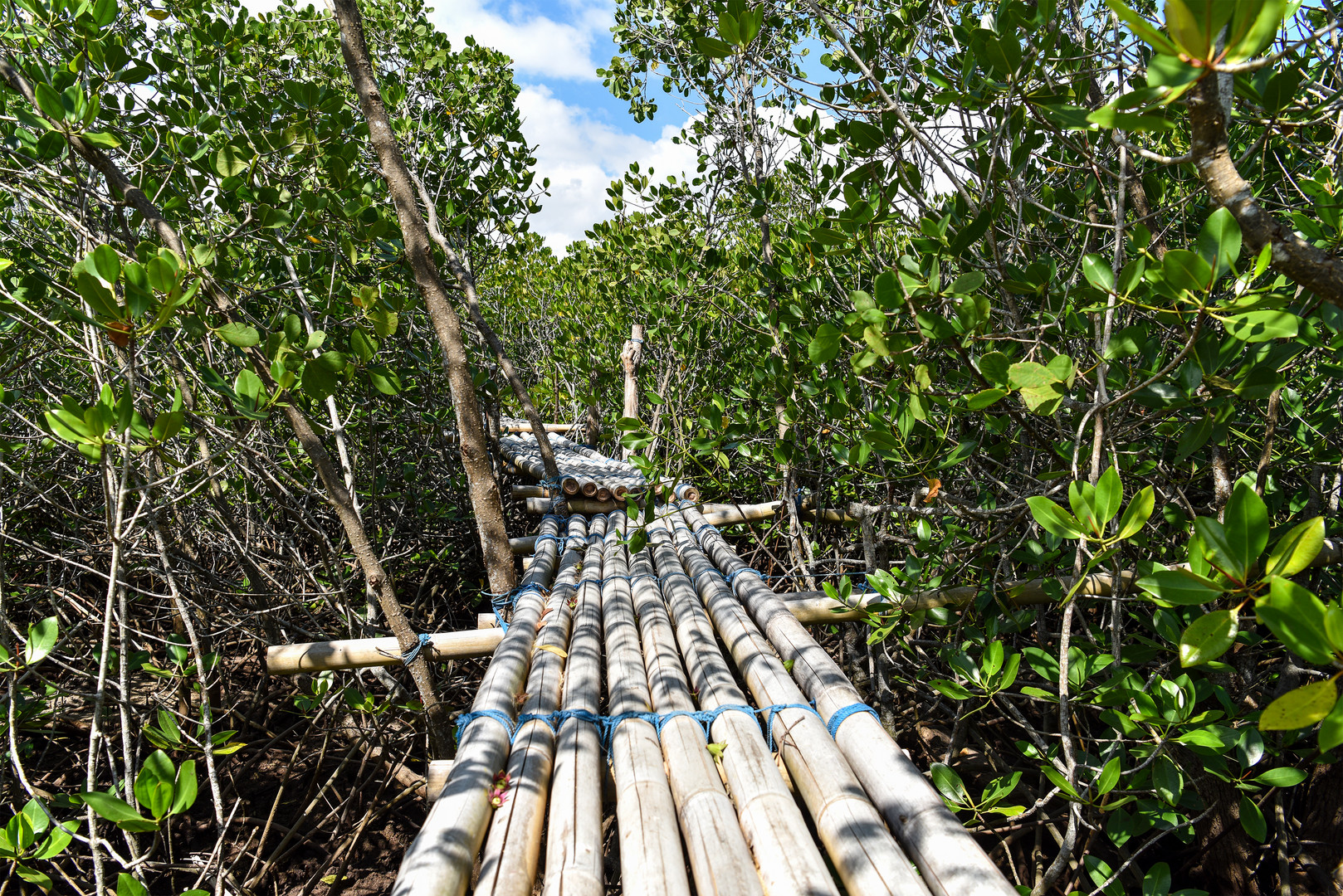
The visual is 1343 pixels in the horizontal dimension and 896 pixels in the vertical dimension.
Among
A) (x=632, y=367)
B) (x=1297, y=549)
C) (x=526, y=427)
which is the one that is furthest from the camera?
(x=526, y=427)

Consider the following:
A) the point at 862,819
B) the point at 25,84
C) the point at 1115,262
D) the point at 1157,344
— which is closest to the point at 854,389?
the point at 1157,344

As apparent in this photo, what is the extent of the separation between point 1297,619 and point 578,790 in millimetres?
1321

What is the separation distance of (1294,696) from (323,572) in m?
4.79

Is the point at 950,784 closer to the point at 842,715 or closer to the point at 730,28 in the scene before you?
the point at 842,715

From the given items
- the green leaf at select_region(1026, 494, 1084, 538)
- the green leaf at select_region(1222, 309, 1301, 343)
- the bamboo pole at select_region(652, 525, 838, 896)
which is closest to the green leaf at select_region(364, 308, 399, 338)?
the bamboo pole at select_region(652, 525, 838, 896)

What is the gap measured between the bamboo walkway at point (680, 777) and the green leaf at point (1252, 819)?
1024 mm

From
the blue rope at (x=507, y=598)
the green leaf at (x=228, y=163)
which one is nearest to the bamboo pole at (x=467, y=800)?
the blue rope at (x=507, y=598)

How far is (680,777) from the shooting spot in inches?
61.6

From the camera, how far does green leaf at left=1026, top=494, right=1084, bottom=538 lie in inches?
47.4

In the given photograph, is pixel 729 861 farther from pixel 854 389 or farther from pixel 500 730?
pixel 854 389

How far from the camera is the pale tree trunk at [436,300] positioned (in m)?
2.55

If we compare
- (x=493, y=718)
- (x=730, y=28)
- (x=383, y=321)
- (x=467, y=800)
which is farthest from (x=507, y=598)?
(x=730, y=28)

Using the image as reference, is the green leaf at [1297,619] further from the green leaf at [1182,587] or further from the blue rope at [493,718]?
the blue rope at [493,718]

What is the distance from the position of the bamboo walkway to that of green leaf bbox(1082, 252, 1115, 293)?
42.3 inches
